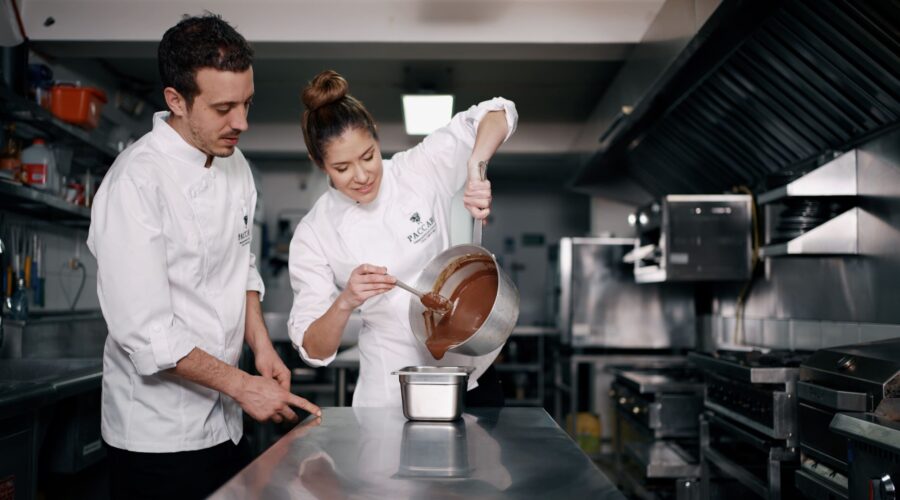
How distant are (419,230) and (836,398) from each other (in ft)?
4.06

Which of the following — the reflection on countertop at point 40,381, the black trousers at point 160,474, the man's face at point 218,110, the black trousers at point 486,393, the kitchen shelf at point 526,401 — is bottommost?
the kitchen shelf at point 526,401

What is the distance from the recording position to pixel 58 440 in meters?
2.98

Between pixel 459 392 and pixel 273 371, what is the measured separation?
541 mm

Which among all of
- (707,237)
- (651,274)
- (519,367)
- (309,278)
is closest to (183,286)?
(309,278)

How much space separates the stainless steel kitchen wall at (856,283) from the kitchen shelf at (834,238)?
28mm

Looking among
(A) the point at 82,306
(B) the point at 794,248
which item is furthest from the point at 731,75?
(A) the point at 82,306

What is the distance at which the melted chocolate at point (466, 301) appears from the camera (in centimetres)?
193

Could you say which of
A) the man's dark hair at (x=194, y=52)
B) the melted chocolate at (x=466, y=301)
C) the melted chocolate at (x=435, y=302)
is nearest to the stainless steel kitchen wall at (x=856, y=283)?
the melted chocolate at (x=466, y=301)

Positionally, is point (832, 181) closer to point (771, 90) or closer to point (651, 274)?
point (771, 90)

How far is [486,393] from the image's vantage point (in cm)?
221

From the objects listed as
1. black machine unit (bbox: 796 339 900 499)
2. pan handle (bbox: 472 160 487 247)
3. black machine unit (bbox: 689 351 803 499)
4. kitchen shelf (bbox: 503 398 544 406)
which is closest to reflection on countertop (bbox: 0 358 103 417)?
pan handle (bbox: 472 160 487 247)

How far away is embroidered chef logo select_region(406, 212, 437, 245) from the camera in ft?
6.98

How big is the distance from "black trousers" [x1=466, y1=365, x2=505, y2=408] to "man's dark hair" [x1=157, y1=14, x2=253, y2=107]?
1.09 m

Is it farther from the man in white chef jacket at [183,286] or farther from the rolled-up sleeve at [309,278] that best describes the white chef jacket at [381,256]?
the man in white chef jacket at [183,286]
